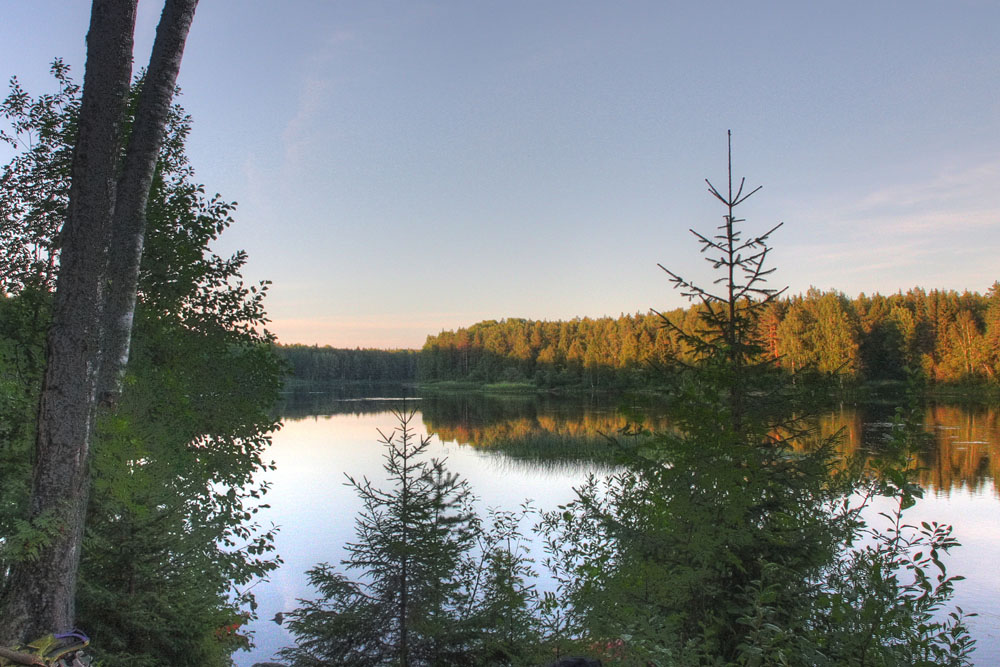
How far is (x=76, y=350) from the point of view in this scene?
471 centimetres

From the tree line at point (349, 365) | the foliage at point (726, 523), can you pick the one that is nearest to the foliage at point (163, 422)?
the foliage at point (726, 523)

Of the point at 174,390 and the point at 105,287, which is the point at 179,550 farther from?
the point at 174,390

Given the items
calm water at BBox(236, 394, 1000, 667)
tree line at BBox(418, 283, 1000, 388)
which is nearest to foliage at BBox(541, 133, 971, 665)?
calm water at BBox(236, 394, 1000, 667)

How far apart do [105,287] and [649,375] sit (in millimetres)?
4501

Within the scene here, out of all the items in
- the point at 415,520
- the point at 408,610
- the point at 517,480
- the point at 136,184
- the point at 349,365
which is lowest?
the point at 517,480

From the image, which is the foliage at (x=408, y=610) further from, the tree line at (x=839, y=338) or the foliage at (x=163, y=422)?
the tree line at (x=839, y=338)

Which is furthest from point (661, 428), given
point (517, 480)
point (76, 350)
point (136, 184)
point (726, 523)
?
point (517, 480)

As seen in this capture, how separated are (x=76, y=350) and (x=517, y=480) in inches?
761

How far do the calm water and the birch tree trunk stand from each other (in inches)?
171

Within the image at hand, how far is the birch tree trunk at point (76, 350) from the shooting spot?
4559mm

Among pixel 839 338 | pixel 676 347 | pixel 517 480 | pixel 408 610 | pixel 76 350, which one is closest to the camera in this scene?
pixel 76 350

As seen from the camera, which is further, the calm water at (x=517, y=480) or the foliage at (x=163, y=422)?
the calm water at (x=517, y=480)

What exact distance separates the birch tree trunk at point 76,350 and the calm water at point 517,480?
435 centimetres

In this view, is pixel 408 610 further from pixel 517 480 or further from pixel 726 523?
pixel 517 480
